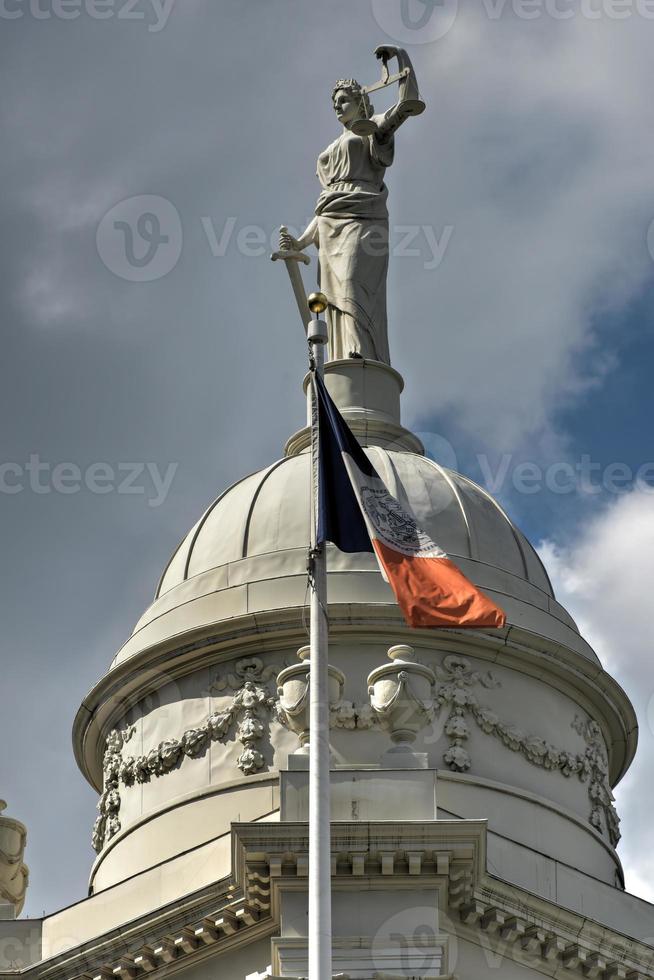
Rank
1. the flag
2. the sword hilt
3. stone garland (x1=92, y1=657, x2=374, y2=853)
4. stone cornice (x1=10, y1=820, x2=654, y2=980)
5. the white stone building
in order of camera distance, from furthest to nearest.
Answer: the sword hilt < stone garland (x1=92, y1=657, x2=374, y2=853) < the white stone building < stone cornice (x1=10, y1=820, x2=654, y2=980) < the flag

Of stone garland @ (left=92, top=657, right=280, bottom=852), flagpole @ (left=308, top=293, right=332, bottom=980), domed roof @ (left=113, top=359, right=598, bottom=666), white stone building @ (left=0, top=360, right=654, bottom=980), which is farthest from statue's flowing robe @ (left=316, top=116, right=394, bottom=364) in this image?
flagpole @ (left=308, top=293, right=332, bottom=980)

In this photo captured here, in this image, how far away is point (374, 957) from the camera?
27.0 m

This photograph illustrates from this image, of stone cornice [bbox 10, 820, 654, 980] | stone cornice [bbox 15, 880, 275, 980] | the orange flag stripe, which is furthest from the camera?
stone cornice [bbox 15, 880, 275, 980]

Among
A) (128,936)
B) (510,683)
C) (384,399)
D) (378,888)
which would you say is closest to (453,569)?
(378,888)

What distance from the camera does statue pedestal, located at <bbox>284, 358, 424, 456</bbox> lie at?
1550 inches

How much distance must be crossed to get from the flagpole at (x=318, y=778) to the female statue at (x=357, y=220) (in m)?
15.5

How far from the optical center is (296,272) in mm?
42188

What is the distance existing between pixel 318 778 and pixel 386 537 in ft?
11.0

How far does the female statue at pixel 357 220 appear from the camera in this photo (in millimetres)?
41312

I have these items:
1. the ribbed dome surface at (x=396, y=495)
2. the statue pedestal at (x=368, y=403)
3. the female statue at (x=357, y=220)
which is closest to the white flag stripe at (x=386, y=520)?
the ribbed dome surface at (x=396, y=495)

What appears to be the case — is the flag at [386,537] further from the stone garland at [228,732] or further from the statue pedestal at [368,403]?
the statue pedestal at [368,403]

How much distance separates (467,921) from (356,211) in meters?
17.6

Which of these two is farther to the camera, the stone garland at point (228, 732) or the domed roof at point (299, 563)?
the domed roof at point (299, 563)

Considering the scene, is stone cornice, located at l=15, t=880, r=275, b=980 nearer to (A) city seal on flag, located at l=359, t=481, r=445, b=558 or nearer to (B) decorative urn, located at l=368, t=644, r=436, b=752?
(B) decorative urn, located at l=368, t=644, r=436, b=752
